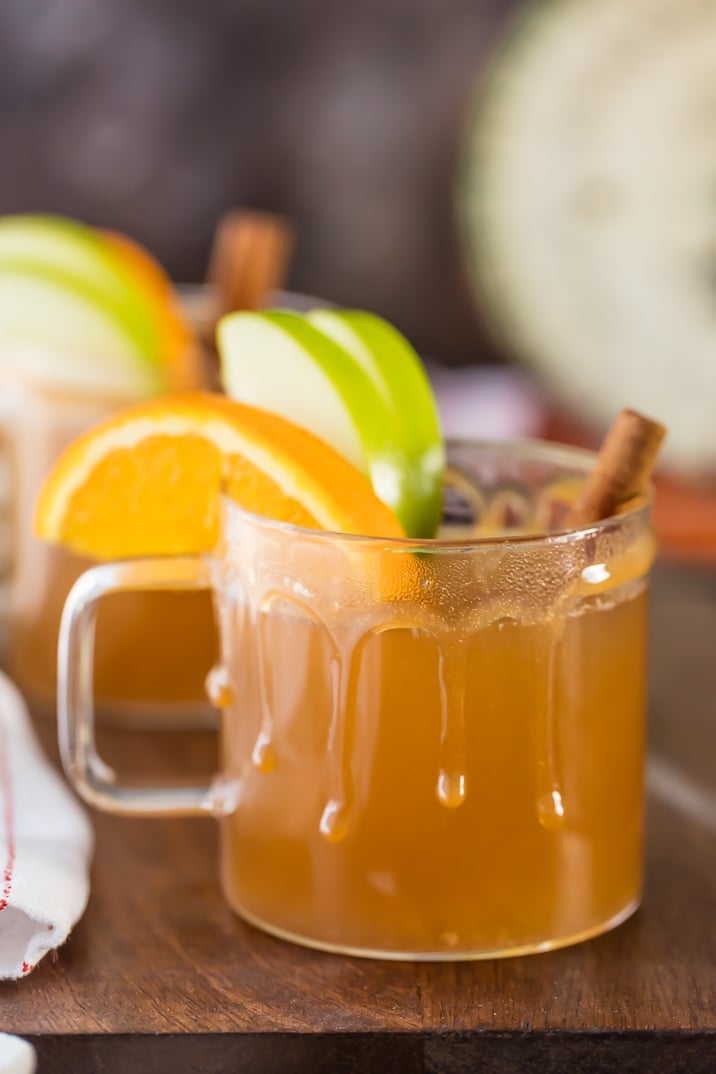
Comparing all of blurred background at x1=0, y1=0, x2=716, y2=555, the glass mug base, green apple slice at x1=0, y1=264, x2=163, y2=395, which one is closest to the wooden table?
the glass mug base

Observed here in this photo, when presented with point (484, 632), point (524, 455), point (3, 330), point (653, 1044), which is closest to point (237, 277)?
point (3, 330)

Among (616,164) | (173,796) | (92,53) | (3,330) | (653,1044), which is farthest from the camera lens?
(92,53)

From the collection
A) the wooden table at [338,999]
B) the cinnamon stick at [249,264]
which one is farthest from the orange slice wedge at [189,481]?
the cinnamon stick at [249,264]

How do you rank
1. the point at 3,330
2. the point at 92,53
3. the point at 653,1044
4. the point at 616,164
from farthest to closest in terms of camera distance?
the point at 92,53
the point at 616,164
the point at 3,330
the point at 653,1044

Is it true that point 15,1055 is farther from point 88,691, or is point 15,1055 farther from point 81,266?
point 81,266

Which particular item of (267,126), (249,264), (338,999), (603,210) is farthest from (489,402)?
(338,999)

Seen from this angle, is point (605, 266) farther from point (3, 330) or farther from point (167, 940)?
point (167, 940)

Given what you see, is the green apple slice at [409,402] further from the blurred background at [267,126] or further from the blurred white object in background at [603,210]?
the blurred background at [267,126]
